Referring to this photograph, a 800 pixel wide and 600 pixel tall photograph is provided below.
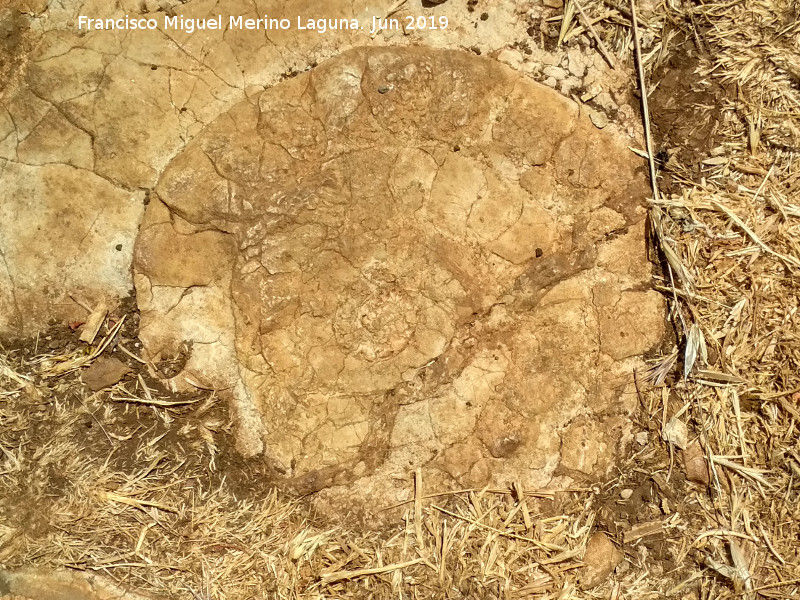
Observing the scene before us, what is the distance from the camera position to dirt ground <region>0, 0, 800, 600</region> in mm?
2451

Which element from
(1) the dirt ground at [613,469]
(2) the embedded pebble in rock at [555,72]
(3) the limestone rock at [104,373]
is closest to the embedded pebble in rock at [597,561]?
(1) the dirt ground at [613,469]

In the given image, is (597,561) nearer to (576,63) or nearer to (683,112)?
(683,112)

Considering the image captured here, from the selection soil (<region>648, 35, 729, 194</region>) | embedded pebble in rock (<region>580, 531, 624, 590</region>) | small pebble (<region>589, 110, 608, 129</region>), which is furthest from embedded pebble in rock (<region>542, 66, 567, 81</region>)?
embedded pebble in rock (<region>580, 531, 624, 590</region>)

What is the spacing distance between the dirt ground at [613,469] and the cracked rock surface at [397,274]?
0.17m

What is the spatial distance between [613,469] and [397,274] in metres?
1.18

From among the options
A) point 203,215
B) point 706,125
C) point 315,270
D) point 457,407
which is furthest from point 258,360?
point 706,125

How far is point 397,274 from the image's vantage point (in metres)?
2.38

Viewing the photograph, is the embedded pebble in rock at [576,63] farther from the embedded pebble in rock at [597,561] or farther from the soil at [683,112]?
the embedded pebble in rock at [597,561]

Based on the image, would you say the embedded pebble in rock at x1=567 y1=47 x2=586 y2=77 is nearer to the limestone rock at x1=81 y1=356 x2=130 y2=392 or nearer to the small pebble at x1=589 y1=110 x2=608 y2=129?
the small pebble at x1=589 y1=110 x2=608 y2=129

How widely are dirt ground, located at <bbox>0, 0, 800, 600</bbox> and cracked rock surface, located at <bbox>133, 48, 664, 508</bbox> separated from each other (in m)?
0.17

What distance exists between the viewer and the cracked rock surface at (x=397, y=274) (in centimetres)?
237

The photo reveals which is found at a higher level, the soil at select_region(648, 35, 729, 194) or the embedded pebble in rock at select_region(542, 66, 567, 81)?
the embedded pebble in rock at select_region(542, 66, 567, 81)

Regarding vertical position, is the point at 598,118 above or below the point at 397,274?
above

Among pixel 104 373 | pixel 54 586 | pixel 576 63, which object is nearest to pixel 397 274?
pixel 576 63
